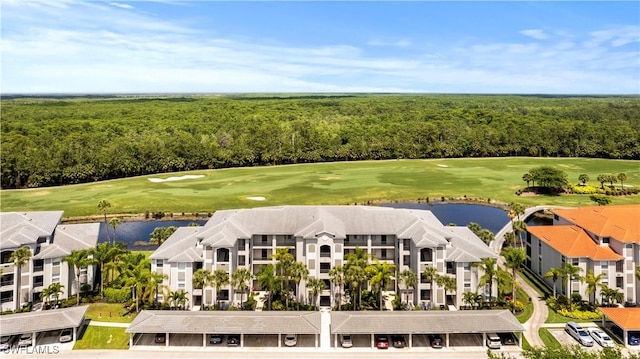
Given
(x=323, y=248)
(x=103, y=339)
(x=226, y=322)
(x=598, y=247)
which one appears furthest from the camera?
(x=598, y=247)

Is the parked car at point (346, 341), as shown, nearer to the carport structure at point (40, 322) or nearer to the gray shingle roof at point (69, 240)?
the carport structure at point (40, 322)

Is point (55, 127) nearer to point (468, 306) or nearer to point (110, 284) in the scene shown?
point (110, 284)

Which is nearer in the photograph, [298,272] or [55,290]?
[298,272]

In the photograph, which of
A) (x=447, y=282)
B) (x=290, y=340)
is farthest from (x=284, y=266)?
(x=447, y=282)

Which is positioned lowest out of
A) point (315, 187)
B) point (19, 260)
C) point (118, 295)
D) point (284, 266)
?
point (118, 295)

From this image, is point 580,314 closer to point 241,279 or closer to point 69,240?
point 241,279

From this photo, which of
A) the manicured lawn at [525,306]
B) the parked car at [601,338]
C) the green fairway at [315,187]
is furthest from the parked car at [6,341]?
the green fairway at [315,187]

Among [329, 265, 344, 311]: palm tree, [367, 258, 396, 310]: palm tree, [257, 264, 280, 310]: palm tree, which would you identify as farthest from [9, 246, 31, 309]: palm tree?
[367, 258, 396, 310]: palm tree
